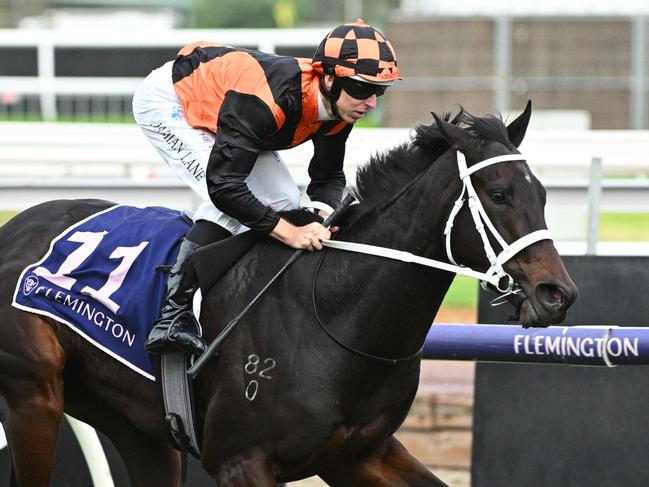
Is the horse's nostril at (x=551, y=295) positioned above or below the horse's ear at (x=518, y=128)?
below

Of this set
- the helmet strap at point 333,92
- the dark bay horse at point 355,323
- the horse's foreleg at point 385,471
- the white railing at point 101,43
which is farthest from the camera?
the white railing at point 101,43

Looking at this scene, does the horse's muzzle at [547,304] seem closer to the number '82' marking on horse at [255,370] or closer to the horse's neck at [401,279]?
the horse's neck at [401,279]

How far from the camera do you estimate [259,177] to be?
13.7 ft

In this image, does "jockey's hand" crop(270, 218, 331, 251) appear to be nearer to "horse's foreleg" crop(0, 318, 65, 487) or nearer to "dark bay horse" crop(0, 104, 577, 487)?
"dark bay horse" crop(0, 104, 577, 487)

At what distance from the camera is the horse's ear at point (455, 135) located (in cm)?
368

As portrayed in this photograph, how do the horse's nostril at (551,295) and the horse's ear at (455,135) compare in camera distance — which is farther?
the horse's ear at (455,135)

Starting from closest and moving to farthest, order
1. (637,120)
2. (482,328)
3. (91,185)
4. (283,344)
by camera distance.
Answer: (283,344), (482,328), (91,185), (637,120)

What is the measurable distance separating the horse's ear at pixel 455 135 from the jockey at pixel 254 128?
25 centimetres

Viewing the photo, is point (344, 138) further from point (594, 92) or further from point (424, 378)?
point (594, 92)

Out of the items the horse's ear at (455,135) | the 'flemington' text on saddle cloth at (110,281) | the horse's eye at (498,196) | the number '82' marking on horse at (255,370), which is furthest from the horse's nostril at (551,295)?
the 'flemington' text on saddle cloth at (110,281)

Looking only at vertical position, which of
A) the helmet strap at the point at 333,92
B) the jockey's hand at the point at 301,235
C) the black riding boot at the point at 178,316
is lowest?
the black riding boot at the point at 178,316

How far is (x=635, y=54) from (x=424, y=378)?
39.4 feet

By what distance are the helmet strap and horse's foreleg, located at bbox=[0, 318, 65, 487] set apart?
4.29 feet

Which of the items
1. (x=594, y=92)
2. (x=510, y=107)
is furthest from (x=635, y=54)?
(x=510, y=107)
